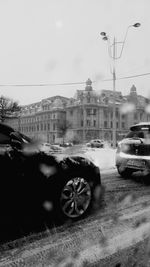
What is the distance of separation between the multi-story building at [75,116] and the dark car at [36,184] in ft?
2.30

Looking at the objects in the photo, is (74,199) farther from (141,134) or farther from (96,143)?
(96,143)

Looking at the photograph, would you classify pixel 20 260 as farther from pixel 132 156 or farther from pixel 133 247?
pixel 132 156

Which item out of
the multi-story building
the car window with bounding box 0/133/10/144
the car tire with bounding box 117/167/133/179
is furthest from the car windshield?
the car window with bounding box 0/133/10/144

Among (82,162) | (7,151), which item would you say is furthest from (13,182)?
(82,162)

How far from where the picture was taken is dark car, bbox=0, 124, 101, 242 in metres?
2.84

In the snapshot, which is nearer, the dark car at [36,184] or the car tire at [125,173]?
the dark car at [36,184]

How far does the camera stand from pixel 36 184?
300 centimetres

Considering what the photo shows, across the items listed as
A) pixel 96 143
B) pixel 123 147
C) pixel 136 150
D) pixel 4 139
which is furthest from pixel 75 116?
pixel 4 139

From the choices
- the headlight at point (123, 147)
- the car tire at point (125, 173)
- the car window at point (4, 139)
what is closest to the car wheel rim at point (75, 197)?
the car window at point (4, 139)

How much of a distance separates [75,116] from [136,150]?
1934cm

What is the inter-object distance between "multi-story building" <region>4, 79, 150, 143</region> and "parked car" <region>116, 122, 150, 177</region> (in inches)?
78.5

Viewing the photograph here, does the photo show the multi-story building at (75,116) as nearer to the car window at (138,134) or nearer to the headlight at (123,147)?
the headlight at (123,147)

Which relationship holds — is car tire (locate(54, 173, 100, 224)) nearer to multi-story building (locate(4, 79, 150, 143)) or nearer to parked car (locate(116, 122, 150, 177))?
multi-story building (locate(4, 79, 150, 143))

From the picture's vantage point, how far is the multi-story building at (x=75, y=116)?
28.9 ft
